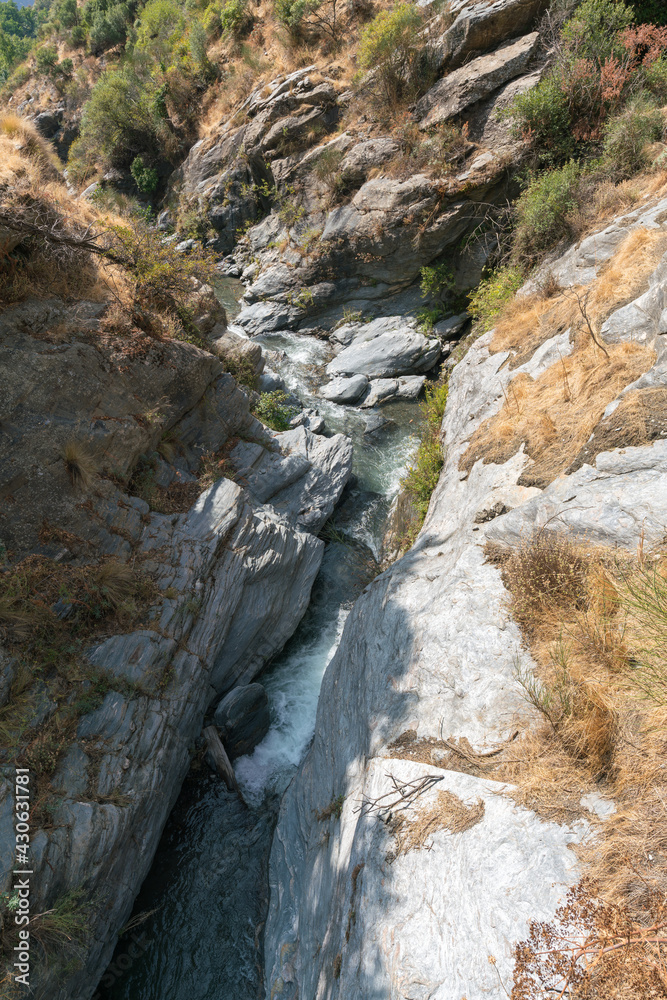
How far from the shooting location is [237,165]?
871 inches

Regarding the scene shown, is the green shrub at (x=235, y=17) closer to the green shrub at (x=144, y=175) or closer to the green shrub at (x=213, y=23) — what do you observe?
the green shrub at (x=213, y=23)

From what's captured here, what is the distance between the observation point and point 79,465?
23.5ft

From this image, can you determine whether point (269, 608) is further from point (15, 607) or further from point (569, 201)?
point (569, 201)

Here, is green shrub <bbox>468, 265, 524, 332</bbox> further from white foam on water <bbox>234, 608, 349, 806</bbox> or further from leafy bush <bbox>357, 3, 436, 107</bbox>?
white foam on water <bbox>234, 608, 349, 806</bbox>

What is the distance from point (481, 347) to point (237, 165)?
18283 mm

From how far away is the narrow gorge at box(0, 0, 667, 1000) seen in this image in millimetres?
3568

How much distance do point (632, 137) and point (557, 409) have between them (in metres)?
8.61

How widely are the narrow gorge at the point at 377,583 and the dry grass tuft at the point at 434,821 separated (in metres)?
0.02

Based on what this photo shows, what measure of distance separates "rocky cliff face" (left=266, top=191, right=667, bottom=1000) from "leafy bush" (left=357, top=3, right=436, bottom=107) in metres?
12.7

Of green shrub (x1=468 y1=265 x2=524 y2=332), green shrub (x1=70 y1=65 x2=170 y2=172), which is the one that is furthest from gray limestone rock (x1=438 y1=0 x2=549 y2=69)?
green shrub (x1=70 y1=65 x2=170 y2=172)

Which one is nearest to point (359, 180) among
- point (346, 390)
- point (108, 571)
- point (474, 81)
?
point (474, 81)

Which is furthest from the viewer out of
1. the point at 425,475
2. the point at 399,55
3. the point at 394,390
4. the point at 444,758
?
the point at 399,55

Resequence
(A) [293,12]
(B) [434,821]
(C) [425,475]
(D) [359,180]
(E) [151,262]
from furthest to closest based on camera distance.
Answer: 1. (A) [293,12]
2. (D) [359,180]
3. (C) [425,475]
4. (E) [151,262]
5. (B) [434,821]

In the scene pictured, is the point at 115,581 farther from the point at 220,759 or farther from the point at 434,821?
the point at 434,821
